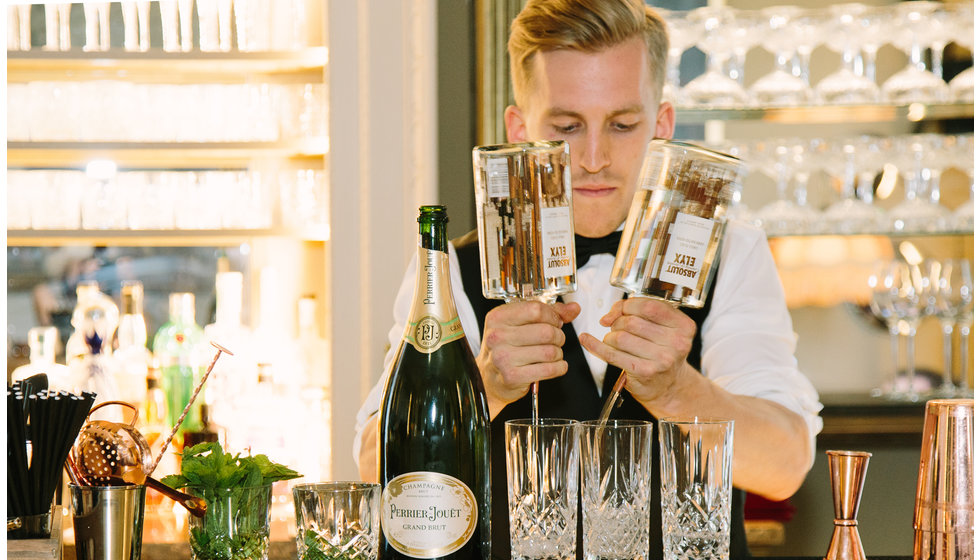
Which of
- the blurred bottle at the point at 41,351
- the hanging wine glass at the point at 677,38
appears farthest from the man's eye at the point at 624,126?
the blurred bottle at the point at 41,351

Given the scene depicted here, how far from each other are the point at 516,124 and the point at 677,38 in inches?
47.0

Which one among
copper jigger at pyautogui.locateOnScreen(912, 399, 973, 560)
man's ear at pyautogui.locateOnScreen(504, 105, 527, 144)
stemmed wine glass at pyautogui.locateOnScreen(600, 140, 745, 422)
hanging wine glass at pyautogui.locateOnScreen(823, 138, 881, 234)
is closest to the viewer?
copper jigger at pyautogui.locateOnScreen(912, 399, 973, 560)

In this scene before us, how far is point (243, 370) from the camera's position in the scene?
9.38 feet

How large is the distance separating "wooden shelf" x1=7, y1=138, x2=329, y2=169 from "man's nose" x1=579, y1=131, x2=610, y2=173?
1.38 metres

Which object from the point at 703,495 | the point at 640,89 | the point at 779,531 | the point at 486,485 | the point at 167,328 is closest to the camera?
the point at 703,495

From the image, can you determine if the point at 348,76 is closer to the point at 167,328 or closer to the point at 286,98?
the point at 286,98

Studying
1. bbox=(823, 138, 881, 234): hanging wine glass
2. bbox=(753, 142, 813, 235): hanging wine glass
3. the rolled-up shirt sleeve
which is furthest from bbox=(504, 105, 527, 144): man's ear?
bbox=(823, 138, 881, 234): hanging wine glass

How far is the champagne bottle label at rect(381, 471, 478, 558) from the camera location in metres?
0.88

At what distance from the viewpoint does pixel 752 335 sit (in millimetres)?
1560

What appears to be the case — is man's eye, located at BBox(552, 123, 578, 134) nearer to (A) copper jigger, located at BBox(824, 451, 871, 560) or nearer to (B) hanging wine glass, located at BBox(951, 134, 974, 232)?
(A) copper jigger, located at BBox(824, 451, 871, 560)

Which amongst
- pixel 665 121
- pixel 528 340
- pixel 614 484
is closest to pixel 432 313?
pixel 528 340

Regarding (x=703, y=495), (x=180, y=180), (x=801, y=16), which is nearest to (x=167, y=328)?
(x=180, y=180)

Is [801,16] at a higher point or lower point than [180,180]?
higher

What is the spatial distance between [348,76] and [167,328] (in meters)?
0.88
